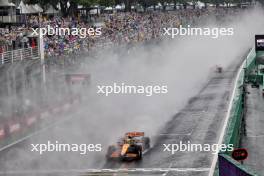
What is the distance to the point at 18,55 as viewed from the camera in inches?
1745

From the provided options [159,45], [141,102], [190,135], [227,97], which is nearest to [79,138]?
[190,135]

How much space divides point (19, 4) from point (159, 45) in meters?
16.3

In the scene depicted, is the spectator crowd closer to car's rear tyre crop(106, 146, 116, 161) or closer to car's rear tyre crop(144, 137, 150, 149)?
car's rear tyre crop(144, 137, 150, 149)

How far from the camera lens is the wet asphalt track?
31422 mm

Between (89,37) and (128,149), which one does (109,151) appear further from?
(89,37)

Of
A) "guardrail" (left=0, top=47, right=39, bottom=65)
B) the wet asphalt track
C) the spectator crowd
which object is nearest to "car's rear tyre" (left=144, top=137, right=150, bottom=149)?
the wet asphalt track

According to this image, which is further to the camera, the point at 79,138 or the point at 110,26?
the point at 110,26

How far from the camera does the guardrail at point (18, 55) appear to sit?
42344mm

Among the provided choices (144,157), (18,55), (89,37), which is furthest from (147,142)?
(89,37)

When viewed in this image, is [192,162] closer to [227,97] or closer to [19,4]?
[227,97]

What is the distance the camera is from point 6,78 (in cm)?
4316

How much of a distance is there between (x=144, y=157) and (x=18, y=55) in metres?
13.4

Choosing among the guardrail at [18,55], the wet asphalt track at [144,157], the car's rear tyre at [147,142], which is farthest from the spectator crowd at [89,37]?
the car's rear tyre at [147,142]

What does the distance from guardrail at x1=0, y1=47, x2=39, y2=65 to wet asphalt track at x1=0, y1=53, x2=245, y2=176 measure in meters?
4.49
